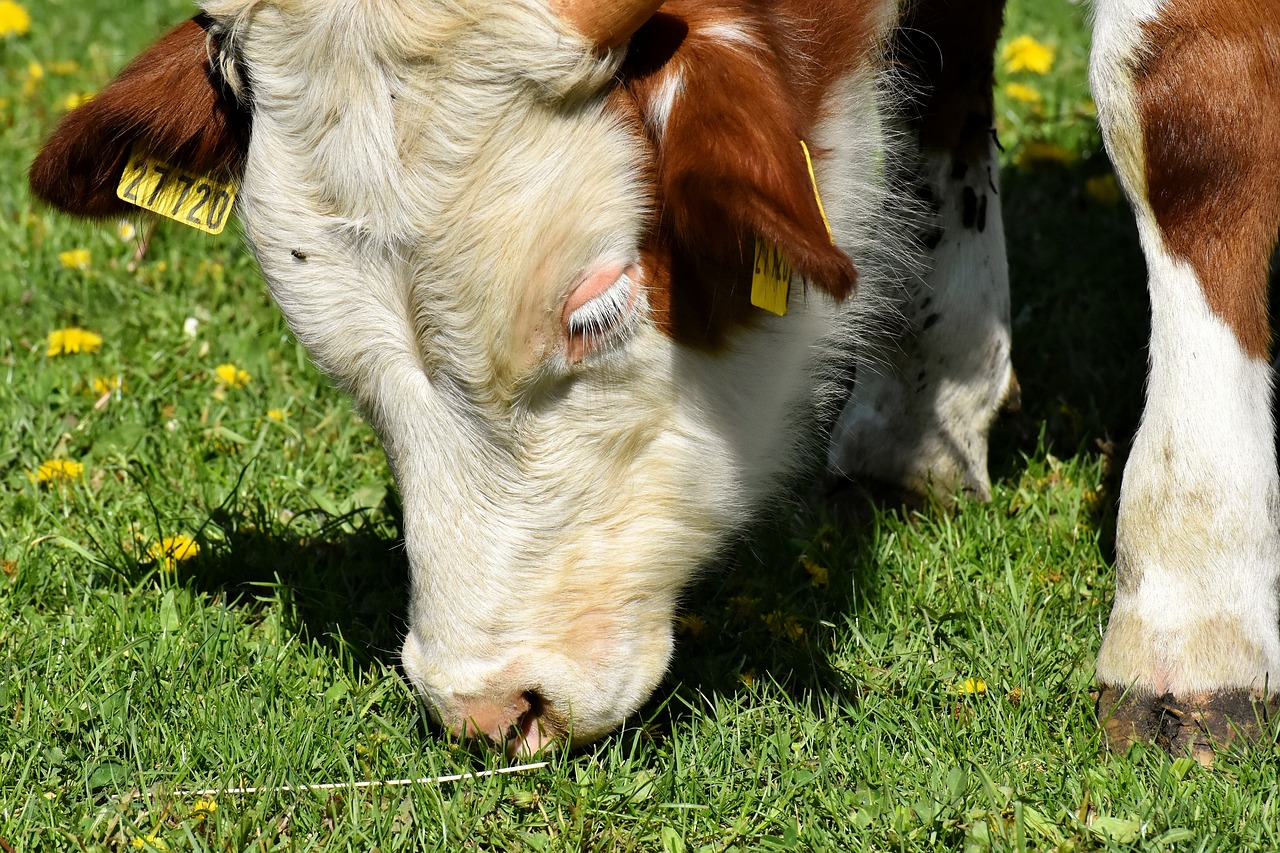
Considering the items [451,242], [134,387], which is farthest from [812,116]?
[134,387]

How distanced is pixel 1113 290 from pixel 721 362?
2633 millimetres

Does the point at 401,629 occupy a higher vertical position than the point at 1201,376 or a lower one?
lower

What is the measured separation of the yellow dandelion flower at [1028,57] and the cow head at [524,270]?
403cm

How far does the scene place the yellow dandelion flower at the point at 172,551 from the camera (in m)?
3.87

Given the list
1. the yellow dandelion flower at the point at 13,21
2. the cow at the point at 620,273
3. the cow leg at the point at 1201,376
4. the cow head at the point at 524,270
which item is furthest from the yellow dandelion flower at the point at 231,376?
the yellow dandelion flower at the point at 13,21

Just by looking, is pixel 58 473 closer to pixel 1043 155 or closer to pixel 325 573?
pixel 325 573

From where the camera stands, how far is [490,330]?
279cm

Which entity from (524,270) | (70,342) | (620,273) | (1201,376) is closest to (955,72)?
(1201,376)

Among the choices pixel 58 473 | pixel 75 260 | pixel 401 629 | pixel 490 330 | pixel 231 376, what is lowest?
pixel 401 629

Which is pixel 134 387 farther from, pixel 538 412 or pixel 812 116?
pixel 812 116

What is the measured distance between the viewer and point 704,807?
299 centimetres

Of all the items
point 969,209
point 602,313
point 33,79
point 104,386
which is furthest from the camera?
point 33,79

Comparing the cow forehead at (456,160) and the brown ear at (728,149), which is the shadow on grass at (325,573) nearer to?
the cow forehead at (456,160)

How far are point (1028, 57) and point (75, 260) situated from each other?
4447 mm
